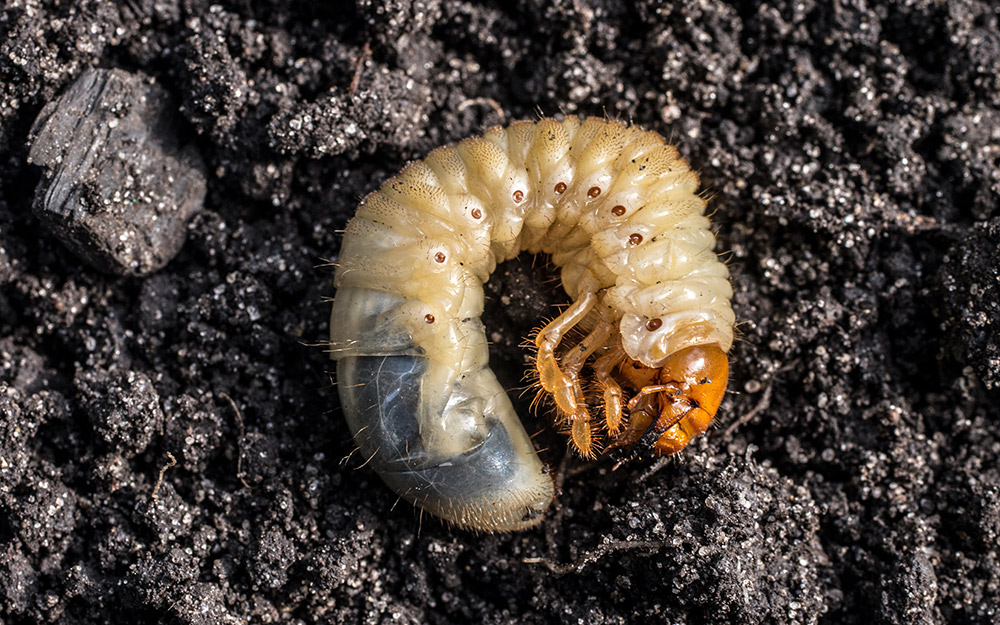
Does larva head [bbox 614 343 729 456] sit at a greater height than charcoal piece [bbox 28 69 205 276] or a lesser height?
lesser

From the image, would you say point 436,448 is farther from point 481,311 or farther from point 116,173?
point 116,173

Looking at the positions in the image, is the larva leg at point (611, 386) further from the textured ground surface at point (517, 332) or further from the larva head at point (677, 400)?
the textured ground surface at point (517, 332)

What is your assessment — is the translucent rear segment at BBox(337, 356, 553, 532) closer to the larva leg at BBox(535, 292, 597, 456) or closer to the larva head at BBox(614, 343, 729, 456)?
the larva leg at BBox(535, 292, 597, 456)

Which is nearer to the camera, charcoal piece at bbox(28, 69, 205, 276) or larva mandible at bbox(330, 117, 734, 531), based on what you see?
larva mandible at bbox(330, 117, 734, 531)

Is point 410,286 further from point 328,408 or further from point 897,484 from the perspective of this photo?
point 897,484

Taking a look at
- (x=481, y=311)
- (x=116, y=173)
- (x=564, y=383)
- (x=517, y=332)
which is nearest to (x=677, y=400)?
(x=564, y=383)

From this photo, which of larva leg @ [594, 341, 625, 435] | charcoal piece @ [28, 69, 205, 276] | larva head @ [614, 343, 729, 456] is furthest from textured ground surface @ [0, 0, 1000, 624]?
larva leg @ [594, 341, 625, 435]
